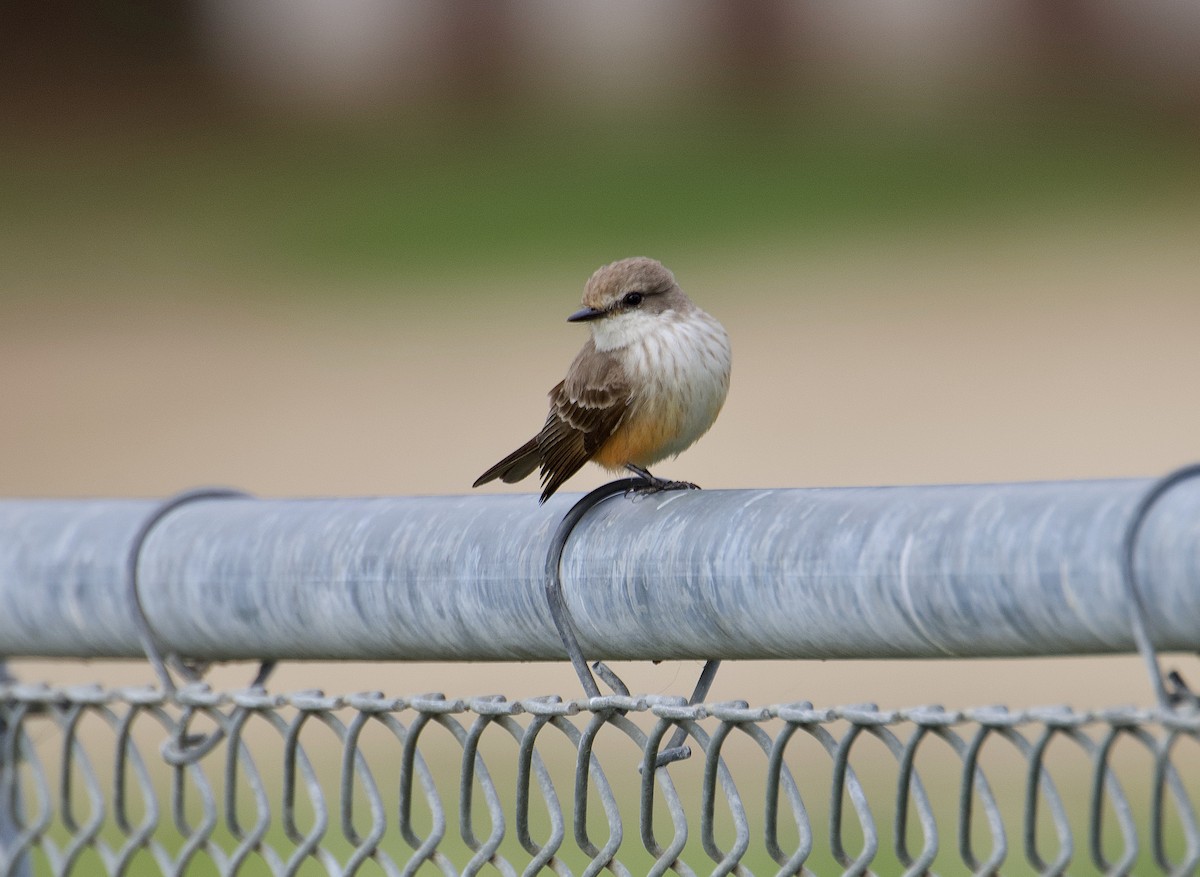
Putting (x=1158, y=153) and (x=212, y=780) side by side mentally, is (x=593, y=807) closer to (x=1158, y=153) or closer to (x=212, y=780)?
(x=212, y=780)

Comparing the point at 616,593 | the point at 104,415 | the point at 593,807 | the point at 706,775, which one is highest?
the point at 616,593

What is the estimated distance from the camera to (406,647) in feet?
7.68

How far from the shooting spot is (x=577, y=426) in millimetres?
3674

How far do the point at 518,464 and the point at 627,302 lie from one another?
1.76 feet

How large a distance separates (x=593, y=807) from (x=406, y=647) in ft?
13.1

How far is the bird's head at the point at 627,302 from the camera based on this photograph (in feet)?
13.0

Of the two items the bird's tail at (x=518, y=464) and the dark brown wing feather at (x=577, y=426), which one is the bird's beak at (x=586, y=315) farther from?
the bird's tail at (x=518, y=464)

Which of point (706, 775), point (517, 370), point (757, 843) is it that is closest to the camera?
point (706, 775)

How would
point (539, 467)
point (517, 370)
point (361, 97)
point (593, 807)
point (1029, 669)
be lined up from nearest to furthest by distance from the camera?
point (539, 467)
point (593, 807)
point (1029, 669)
point (517, 370)
point (361, 97)

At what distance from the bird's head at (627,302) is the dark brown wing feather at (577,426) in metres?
0.18

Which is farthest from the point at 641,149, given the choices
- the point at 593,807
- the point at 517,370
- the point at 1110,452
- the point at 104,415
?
the point at 593,807

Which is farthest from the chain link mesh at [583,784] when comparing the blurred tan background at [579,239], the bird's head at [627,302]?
the blurred tan background at [579,239]

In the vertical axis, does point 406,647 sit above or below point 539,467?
above

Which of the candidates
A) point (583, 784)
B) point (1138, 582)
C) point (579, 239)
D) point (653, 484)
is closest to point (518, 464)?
point (653, 484)
